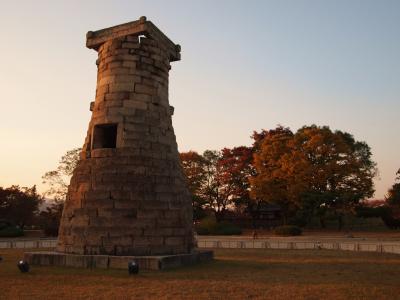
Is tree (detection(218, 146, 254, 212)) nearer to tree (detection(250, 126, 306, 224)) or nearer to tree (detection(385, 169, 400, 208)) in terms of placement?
tree (detection(250, 126, 306, 224))

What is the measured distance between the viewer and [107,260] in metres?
12.4

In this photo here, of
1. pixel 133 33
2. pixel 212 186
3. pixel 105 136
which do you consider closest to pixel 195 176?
pixel 212 186

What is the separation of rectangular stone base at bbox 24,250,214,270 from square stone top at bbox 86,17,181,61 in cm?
826

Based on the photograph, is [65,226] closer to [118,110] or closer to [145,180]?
[145,180]

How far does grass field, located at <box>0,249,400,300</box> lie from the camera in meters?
8.69

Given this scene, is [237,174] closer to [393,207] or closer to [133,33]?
[393,207]

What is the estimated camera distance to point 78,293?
28.8 ft

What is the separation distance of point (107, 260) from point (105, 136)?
4.88m

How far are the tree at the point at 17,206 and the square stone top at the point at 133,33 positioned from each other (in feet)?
110

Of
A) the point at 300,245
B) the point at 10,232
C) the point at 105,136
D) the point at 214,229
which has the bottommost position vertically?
the point at 10,232

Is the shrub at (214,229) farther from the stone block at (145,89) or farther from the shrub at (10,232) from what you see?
the stone block at (145,89)

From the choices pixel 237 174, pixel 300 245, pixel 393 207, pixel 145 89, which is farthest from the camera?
pixel 237 174

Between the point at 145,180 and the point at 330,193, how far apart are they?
93.5 ft

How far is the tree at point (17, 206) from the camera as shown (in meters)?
43.2
